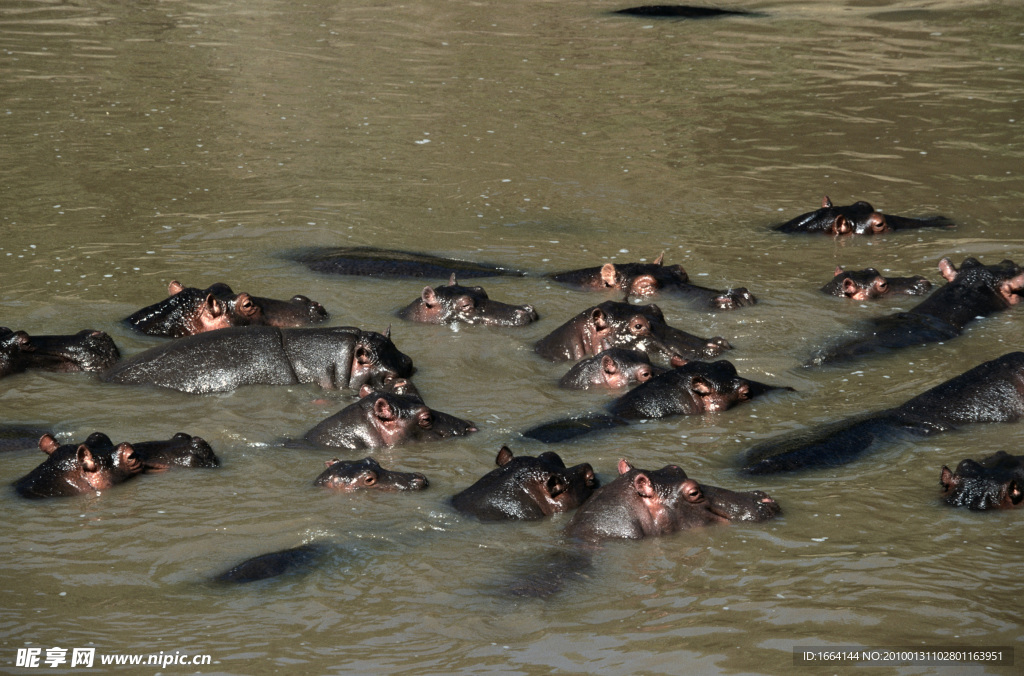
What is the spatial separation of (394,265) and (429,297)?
1.32 m

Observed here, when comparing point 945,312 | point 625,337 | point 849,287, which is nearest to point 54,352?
point 625,337

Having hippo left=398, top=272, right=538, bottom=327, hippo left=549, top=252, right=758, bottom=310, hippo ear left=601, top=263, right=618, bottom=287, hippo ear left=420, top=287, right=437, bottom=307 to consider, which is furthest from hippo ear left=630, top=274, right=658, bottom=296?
hippo ear left=420, top=287, right=437, bottom=307

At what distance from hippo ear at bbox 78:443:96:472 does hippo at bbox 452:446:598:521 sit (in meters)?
1.95

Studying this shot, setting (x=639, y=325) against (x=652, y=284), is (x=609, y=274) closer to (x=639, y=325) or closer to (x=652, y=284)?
(x=652, y=284)

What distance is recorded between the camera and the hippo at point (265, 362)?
27.3ft

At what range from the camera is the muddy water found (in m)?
5.31

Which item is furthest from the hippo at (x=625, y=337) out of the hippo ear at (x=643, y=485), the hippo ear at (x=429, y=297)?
the hippo ear at (x=643, y=485)

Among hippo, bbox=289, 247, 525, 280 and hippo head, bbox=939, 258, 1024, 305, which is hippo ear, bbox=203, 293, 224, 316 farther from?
hippo head, bbox=939, 258, 1024, 305

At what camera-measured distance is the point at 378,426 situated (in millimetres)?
7449

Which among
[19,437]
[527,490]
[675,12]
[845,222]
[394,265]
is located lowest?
[19,437]

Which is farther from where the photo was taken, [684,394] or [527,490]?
[684,394]

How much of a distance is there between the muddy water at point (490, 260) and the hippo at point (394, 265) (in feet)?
0.75

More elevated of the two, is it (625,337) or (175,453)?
(625,337)

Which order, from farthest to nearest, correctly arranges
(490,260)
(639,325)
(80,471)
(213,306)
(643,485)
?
(490,260)
(213,306)
(639,325)
(80,471)
(643,485)
